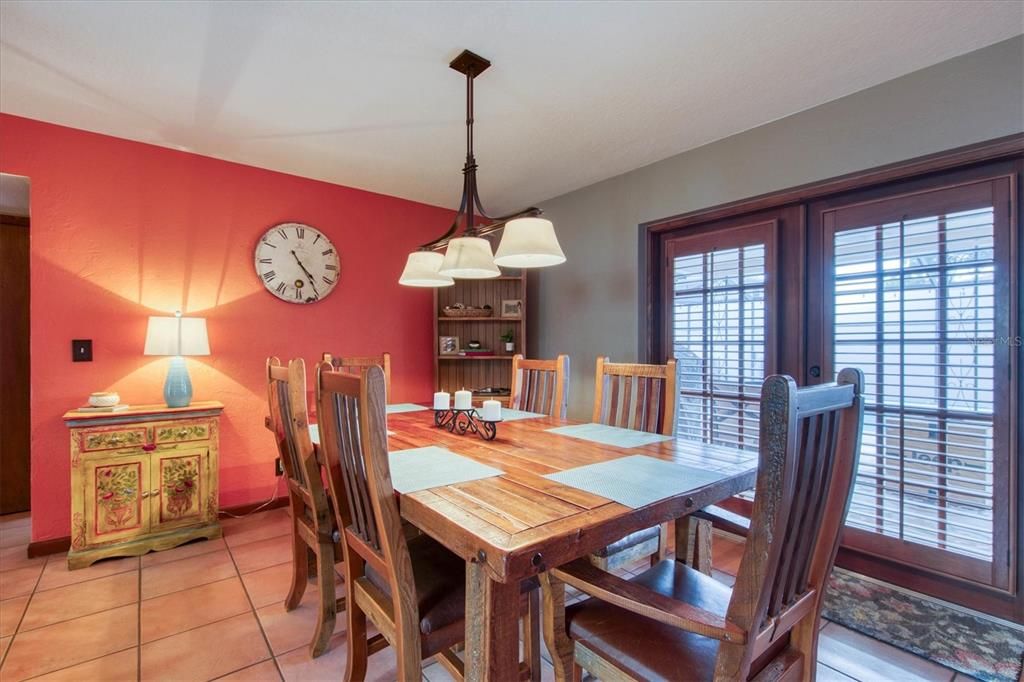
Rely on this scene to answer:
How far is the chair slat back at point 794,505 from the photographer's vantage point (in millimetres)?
813

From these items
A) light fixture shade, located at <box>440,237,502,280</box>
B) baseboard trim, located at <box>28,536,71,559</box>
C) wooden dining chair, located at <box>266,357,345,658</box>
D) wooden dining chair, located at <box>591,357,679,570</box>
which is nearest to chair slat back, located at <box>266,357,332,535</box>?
wooden dining chair, located at <box>266,357,345,658</box>

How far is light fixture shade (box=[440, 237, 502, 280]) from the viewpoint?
1980mm

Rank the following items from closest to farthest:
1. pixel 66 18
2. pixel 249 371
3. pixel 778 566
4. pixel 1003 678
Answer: pixel 778 566 < pixel 1003 678 < pixel 66 18 < pixel 249 371

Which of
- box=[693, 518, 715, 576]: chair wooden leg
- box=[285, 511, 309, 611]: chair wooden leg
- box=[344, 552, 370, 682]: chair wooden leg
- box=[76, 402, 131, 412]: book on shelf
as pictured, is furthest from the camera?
box=[76, 402, 131, 412]: book on shelf

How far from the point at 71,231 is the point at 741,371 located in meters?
4.00

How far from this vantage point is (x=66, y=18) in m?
1.74

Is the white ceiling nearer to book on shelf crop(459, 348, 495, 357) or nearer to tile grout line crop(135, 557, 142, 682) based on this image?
book on shelf crop(459, 348, 495, 357)

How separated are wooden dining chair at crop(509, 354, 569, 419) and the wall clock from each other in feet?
5.54

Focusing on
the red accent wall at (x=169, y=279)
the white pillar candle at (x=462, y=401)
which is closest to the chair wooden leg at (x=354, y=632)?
the white pillar candle at (x=462, y=401)

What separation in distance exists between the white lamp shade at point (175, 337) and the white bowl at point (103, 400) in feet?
0.98

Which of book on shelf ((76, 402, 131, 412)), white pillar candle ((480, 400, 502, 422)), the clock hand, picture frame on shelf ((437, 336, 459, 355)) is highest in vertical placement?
the clock hand

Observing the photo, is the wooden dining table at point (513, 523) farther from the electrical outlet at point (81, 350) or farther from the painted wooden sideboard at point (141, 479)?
the electrical outlet at point (81, 350)

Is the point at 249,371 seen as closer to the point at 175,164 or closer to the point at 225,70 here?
the point at 175,164

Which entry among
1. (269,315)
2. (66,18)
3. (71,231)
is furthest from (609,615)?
(71,231)
